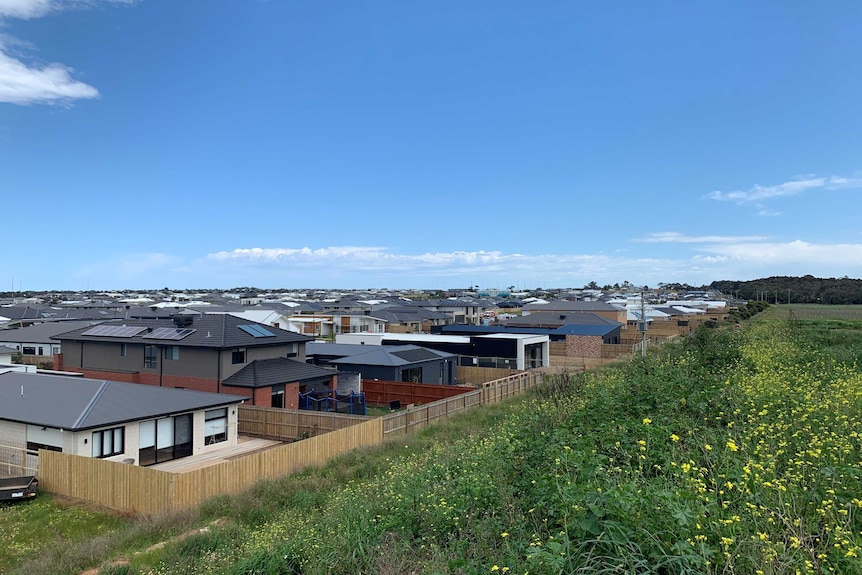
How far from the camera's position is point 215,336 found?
30297 mm

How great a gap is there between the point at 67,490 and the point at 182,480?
4972 millimetres

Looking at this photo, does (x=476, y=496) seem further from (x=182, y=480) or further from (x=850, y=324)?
(x=850, y=324)

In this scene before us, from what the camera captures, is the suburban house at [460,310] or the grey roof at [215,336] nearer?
the grey roof at [215,336]

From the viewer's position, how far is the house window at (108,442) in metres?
19.7

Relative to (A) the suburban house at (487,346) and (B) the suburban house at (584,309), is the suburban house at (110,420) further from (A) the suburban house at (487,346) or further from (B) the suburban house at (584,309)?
(B) the suburban house at (584,309)

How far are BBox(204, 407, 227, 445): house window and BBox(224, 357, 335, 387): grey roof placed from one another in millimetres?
3727

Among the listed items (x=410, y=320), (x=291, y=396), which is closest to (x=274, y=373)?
(x=291, y=396)

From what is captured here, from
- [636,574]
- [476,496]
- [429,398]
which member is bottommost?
[429,398]

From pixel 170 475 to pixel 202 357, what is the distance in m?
15.2

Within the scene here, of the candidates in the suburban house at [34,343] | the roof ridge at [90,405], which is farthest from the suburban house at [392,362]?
the suburban house at [34,343]

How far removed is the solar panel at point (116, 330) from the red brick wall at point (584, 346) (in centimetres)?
3774

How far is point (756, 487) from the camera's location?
7.17 metres

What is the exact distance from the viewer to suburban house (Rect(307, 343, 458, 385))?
35500 mm

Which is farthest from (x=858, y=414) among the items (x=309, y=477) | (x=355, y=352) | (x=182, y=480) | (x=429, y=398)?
(x=355, y=352)
